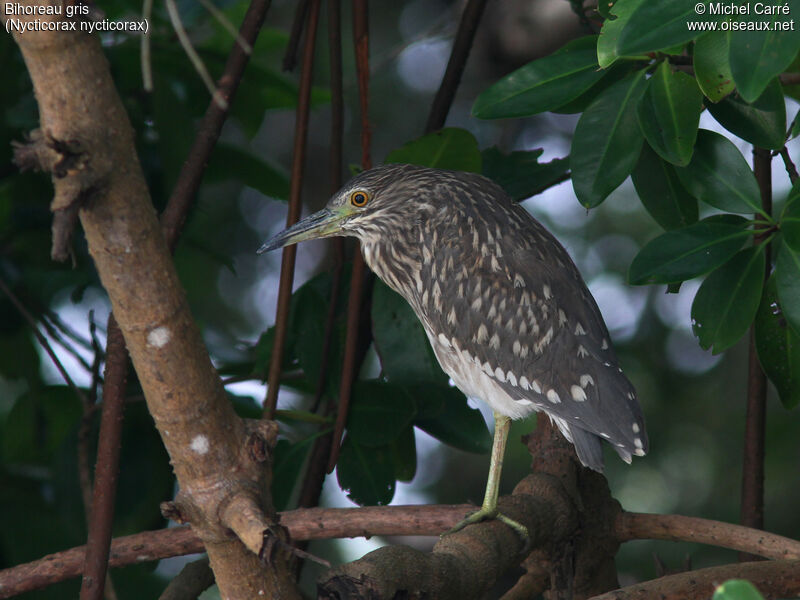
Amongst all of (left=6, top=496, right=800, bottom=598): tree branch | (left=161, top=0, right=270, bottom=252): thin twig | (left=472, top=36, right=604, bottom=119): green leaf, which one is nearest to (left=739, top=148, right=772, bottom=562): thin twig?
(left=6, top=496, right=800, bottom=598): tree branch

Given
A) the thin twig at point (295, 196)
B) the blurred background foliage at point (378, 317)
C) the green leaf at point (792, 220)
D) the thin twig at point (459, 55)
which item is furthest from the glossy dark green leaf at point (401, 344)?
the green leaf at point (792, 220)

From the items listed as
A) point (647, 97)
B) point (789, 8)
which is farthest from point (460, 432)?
point (789, 8)

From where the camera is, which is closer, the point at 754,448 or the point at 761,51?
the point at 761,51

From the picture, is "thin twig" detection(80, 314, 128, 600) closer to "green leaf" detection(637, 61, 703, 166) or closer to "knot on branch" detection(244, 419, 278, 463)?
"knot on branch" detection(244, 419, 278, 463)

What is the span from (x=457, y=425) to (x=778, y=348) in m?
0.81

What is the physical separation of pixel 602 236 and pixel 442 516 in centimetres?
279

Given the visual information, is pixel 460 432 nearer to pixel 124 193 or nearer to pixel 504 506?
pixel 504 506

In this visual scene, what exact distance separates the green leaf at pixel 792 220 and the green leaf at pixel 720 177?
6 cm

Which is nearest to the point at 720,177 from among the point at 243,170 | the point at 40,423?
the point at 243,170

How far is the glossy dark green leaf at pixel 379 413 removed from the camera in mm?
2037

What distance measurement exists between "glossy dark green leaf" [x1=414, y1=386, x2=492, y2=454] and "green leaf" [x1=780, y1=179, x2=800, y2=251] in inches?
36.8

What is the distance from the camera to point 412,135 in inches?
170

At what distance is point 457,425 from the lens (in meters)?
2.21

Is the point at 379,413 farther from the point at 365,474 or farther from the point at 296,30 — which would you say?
the point at 296,30
